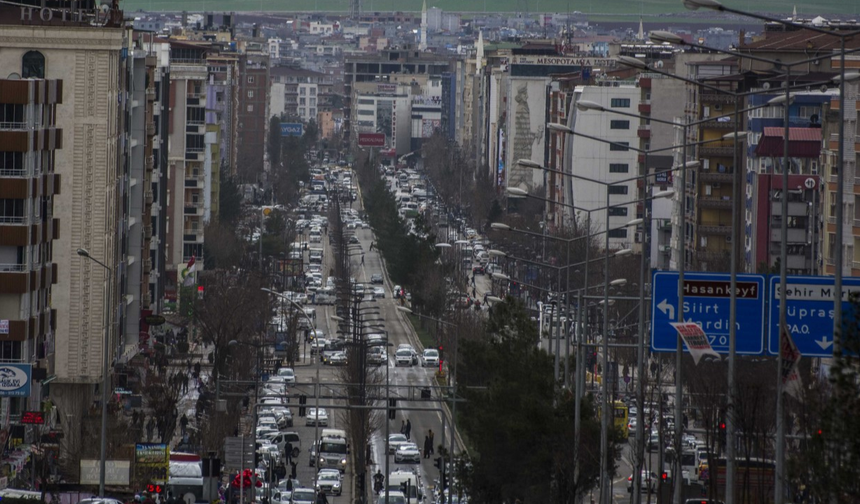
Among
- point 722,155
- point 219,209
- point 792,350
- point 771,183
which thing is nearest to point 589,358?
point 771,183

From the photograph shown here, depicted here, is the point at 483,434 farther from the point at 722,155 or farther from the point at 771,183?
the point at 722,155

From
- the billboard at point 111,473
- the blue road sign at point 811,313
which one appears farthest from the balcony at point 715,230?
the blue road sign at point 811,313

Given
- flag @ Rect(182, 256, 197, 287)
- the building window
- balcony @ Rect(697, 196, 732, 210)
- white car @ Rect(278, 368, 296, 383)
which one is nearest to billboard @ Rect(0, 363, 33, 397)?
the building window

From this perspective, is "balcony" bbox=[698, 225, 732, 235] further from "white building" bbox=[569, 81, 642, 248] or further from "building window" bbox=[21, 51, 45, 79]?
"building window" bbox=[21, 51, 45, 79]

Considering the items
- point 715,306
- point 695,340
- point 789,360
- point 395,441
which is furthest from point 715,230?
point 789,360

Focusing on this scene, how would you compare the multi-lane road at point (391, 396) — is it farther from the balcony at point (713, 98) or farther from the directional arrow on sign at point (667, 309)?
the balcony at point (713, 98)
